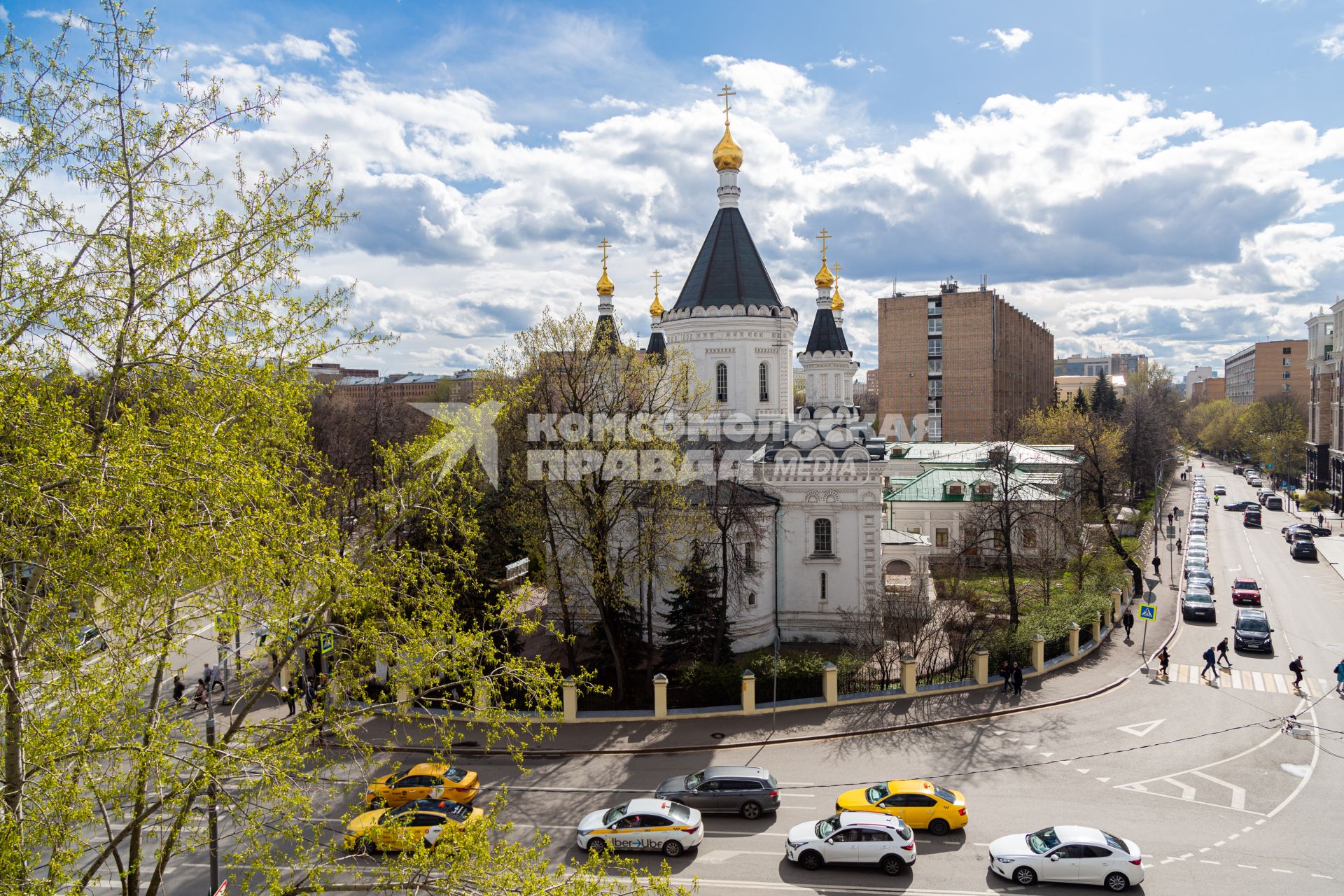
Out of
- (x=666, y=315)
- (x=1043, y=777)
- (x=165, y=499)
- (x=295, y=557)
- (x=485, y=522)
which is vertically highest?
(x=666, y=315)

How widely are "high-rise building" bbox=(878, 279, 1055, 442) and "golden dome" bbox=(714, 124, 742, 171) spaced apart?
1803 inches

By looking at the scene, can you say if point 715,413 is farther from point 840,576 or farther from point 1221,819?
point 1221,819

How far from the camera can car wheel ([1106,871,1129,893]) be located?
1316cm

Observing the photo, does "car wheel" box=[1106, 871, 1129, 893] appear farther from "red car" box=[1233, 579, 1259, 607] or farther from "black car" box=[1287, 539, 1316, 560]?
"black car" box=[1287, 539, 1316, 560]

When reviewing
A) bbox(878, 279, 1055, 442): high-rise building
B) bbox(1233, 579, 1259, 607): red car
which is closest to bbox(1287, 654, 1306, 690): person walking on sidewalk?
bbox(1233, 579, 1259, 607): red car

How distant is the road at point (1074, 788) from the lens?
1379 centimetres

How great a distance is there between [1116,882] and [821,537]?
51.6 feet

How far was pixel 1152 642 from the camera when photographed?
2834 centimetres

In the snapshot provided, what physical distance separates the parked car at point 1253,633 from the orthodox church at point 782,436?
1190 centimetres

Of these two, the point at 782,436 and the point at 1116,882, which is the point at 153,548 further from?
the point at 782,436

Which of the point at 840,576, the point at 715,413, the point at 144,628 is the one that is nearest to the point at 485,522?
the point at 715,413

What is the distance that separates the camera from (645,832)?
14.5m

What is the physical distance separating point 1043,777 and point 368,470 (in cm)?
3292

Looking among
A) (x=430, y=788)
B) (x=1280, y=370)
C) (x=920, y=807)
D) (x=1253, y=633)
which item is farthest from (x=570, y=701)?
(x=1280, y=370)
